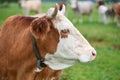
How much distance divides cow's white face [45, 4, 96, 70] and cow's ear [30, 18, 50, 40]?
5.8 inches

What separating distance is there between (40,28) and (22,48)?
1.72ft

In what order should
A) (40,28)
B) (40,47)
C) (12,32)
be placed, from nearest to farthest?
(40,28) → (40,47) → (12,32)

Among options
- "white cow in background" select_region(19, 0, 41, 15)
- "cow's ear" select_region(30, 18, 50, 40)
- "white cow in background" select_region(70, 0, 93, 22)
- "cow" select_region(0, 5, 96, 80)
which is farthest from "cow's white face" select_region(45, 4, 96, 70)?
"white cow in background" select_region(70, 0, 93, 22)

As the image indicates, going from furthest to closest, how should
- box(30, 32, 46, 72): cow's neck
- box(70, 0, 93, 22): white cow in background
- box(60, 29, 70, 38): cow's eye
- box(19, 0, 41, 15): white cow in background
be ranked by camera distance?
box(70, 0, 93, 22): white cow in background, box(19, 0, 41, 15): white cow in background, box(30, 32, 46, 72): cow's neck, box(60, 29, 70, 38): cow's eye

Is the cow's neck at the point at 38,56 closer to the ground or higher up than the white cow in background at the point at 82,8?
higher up

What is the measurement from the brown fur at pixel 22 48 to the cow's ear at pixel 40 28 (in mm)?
12

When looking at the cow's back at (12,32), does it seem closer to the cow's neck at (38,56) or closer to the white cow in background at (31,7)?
the cow's neck at (38,56)

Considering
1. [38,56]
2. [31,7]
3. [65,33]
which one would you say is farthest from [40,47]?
[31,7]

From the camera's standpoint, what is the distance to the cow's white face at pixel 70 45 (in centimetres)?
499

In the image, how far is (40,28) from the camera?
16.3ft

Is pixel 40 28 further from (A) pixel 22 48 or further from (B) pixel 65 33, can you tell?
(A) pixel 22 48

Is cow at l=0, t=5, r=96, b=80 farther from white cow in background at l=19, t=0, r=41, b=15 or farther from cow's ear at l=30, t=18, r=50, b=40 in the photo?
white cow in background at l=19, t=0, r=41, b=15

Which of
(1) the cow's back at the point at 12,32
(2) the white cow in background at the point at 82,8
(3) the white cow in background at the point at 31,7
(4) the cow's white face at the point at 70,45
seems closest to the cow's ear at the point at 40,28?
(4) the cow's white face at the point at 70,45

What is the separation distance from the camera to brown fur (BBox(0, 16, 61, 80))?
5113mm
